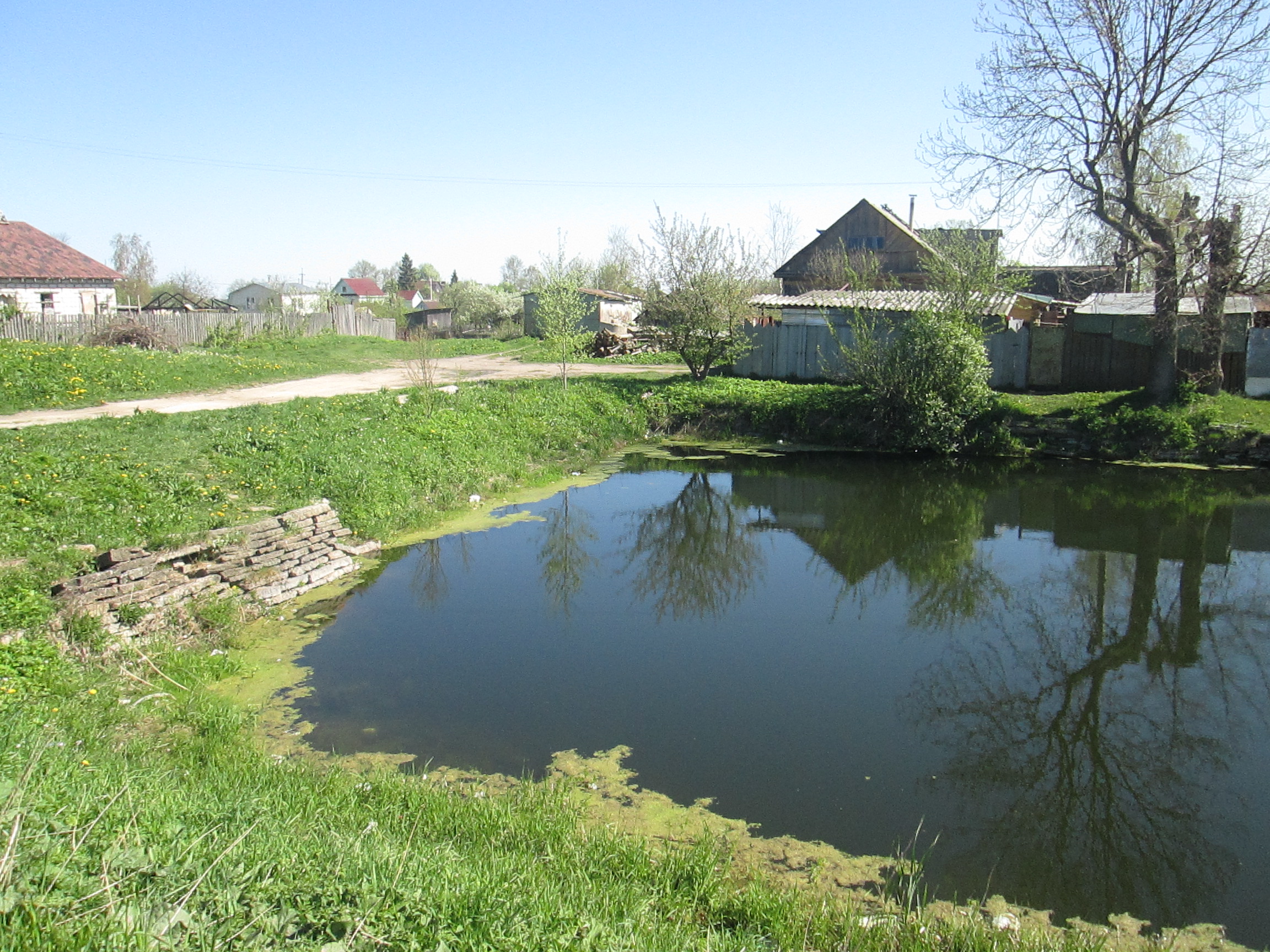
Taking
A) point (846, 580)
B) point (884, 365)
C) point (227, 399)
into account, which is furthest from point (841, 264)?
point (846, 580)

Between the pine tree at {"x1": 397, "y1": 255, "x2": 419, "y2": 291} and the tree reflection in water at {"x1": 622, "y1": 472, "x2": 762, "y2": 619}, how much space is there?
9080cm

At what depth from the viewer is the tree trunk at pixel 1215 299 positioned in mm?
17188

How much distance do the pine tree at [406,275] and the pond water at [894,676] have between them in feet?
301

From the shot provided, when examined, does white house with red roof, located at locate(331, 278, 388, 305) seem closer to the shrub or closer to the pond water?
the shrub

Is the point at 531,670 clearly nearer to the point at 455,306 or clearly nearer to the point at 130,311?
the point at 130,311

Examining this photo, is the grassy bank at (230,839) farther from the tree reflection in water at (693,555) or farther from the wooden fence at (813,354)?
the wooden fence at (813,354)

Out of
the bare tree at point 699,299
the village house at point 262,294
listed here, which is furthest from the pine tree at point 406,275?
the bare tree at point 699,299

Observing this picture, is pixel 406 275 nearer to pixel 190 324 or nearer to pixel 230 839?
pixel 190 324

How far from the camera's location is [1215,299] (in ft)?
57.9

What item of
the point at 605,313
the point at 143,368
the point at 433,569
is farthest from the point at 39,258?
the point at 433,569

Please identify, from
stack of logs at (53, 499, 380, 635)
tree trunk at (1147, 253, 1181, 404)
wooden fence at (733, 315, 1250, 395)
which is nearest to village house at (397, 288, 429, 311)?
wooden fence at (733, 315, 1250, 395)

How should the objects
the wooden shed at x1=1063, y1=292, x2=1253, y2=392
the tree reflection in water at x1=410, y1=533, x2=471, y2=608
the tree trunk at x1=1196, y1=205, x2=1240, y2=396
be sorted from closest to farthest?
the tree reflection in water at x1=410, y1=533, x2=471, y2=608 < the tree trunk at x1=1196, y1=205, x2=1240, y2=396 < the wooden shed at x1=1063, y1=292, x2=1253, y2=392

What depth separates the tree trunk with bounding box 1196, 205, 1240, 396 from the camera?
17.2 m

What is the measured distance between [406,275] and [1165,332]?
305 ft
